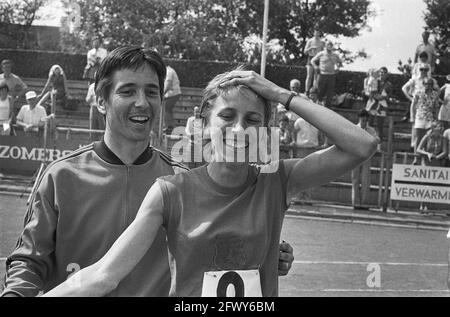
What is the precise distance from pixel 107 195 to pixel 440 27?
1917 cm

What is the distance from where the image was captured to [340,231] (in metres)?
11.6

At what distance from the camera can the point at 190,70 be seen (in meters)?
18.3

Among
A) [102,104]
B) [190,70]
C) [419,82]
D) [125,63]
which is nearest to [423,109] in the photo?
[419,82]

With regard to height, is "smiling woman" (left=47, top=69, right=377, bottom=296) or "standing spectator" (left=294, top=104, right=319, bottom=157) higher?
"smiling woman" (left=47, top=69, right=377, bottom=296)

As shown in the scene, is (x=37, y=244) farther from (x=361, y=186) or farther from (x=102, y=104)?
(x=361, y=186)

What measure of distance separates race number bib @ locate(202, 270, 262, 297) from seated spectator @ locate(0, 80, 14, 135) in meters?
11.8

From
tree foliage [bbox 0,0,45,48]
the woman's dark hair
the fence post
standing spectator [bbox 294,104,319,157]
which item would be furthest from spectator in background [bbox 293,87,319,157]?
the woman's dark hair

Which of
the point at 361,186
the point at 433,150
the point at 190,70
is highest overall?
the point at 190,70

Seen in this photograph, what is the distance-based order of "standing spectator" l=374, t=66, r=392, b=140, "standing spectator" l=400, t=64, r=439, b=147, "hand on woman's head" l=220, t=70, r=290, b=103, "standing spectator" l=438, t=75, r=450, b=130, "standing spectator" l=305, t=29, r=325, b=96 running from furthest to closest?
"standing spectator" l=305, t=29, r=325, b=96 → "standing spectator" l=374, t=66, r=392, b=140 → "standing spectator" l=400, t=64, r=439, b=147 → "standing spectator" l=438, t=75, r=450, b=130 → "hand on woman's head" l=220, t=70, r=290, b=103

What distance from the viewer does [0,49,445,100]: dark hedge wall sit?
17875mm

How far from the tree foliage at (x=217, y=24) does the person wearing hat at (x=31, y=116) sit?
714 cm

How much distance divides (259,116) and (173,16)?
72.0 ft

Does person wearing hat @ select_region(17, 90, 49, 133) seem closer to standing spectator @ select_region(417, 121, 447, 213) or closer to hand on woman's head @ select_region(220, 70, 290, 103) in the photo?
standing spectator @ select_region(417, 121, 447, 213)
